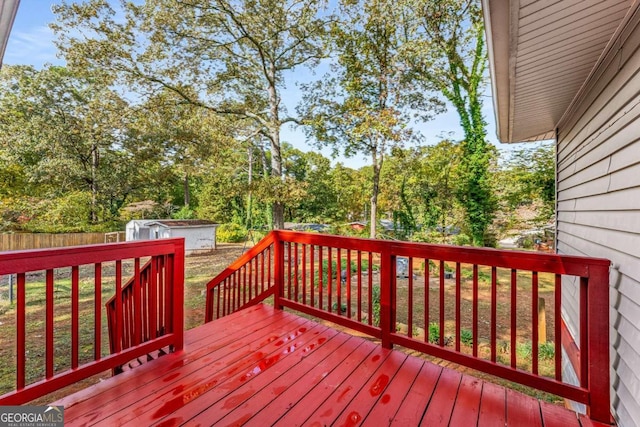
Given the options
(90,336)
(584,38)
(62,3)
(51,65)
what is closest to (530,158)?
(584,38)

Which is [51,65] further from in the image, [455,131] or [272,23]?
[455,131]

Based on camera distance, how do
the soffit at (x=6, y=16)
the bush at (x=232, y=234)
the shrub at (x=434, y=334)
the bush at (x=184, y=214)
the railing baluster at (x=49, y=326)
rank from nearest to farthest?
1. the soffit at (x=6, y=16)
2. the railing baluster at (x=49, y=326)
3. the shrub at (x=434, y=334)
4. the bush at (x=232, y=234)
5. the bush at (x=184, y=214)

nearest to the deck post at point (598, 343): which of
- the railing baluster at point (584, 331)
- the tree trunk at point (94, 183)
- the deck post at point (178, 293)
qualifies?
the railing baluster at point (584, 331)

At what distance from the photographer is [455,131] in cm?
1162

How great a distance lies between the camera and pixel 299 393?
6.09ft

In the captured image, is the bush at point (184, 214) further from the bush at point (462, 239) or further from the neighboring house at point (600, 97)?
the neighboring house at point (600, 97)

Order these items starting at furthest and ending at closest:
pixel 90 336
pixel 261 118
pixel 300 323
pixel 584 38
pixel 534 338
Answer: pixel 261 118 < pixel 90 336 < pixel 300 323 < pixel 584 38 < pixel 534 338

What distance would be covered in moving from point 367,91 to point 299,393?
37.2 ft

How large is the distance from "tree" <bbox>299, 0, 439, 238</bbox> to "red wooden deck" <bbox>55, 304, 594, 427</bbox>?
8.78 meters

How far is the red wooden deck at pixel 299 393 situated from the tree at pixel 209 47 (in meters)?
7.84

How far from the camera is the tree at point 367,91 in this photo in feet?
33.1

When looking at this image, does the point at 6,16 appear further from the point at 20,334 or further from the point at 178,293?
the point at 178,293

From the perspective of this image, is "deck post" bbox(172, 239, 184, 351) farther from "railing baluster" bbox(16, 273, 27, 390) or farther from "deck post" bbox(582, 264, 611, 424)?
"deck post" bbox(582, 264, 611, 424)

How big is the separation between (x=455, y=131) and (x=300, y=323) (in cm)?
1127
